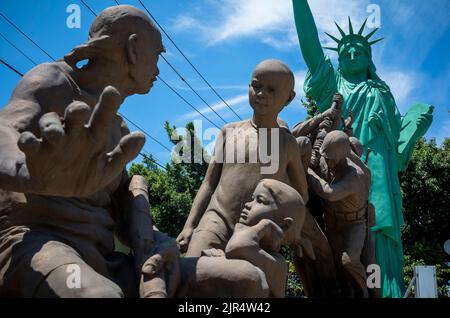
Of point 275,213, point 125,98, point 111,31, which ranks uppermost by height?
point 111,31

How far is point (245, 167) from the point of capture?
3846 millimetres

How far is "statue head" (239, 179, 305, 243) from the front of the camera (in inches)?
124

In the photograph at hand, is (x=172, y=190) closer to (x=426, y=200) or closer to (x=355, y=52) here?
(x=355, y=52)

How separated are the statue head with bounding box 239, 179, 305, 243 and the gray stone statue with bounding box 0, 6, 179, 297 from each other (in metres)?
0.57

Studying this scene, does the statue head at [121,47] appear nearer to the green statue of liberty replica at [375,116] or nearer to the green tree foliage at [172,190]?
the green statue of liberty replica at [375,116]

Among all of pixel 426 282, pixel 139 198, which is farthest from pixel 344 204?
pixel 426 282

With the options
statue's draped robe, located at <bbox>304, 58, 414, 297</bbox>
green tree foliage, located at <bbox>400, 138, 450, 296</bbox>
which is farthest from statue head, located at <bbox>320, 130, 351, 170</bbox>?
green tree foliage, located at <bbox>400, 138, 450, 296</bbox>

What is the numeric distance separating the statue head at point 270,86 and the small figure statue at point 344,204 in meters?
0.97

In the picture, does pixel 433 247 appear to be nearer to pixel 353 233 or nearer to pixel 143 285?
pixel 353 233

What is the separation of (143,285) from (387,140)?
10627 millimetres

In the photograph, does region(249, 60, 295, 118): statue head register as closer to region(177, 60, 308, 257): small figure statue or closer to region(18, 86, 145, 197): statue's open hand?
region(177, 60, 308, 257): small figure statue

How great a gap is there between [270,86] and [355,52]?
9627mm

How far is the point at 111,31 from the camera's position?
9.59 feet
